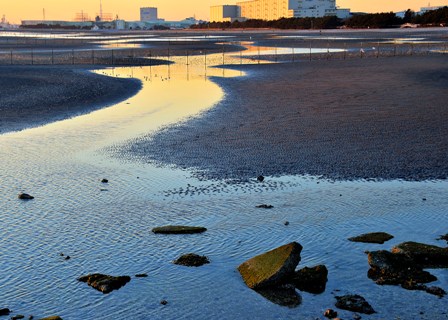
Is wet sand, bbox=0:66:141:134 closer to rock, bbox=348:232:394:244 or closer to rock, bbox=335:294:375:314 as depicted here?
rock, bbox=348:232:394:244

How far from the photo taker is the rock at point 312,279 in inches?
366

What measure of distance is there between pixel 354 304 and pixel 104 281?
374cm

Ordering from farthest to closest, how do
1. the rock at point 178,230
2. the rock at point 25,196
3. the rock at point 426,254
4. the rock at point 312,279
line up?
the rock at point 25,196 → the rock at point 178,230 → the rock at point 426,254 → the rock at point 312,279

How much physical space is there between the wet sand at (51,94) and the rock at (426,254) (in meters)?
16.8

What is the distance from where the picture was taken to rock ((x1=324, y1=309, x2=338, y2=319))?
328 inches

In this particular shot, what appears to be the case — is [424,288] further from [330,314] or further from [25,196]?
[25,196]

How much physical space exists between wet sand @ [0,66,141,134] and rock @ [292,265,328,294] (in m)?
16.2

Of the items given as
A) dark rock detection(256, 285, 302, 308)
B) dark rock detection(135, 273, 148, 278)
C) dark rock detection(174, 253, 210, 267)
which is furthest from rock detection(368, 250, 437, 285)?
dark rock detection(135, 273, 148, 278)

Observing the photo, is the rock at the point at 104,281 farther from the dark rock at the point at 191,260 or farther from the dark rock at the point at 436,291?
the dark rock at the point at 436,291

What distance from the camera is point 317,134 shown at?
2083 centimetres

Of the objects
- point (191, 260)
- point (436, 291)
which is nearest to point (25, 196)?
point (191, 260)

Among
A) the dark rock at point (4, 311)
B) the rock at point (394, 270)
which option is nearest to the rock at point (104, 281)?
the dark rock at point (4, 311)

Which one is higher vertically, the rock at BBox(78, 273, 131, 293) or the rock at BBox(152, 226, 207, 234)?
the rock at BBox(152, 226, 207, 234)

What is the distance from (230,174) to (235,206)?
8.41 feet
